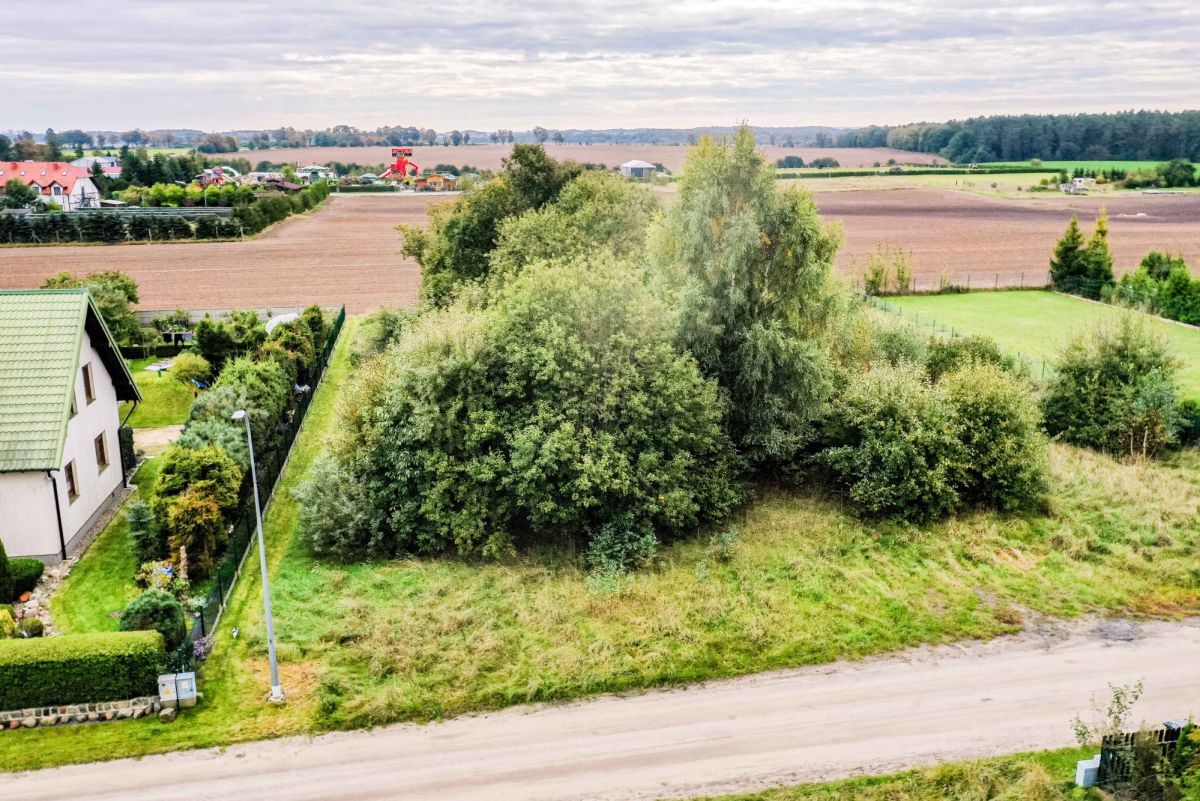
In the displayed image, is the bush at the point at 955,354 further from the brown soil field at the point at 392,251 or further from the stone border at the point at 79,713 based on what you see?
the stone border at the point at 79,713

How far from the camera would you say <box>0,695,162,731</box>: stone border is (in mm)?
18250

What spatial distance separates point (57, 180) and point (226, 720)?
115529mm

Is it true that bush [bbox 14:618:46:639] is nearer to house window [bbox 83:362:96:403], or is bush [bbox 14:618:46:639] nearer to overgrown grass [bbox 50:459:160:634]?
overgrown grass [bbox 50:459:160:634]

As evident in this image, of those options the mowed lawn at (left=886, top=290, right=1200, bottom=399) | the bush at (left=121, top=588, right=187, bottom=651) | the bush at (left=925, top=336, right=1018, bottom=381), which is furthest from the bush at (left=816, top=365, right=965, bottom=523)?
the bush at (left=121, top=588, right=187, bottom=651)

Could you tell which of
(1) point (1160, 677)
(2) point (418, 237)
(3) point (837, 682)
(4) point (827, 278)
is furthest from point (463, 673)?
(2) point (418, 237)

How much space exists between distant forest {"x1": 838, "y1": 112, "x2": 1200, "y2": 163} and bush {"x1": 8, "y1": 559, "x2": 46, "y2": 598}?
548 feet

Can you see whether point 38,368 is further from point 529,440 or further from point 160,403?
point 160,403

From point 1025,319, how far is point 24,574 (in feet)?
179

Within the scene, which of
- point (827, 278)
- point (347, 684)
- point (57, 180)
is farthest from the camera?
point (57, 180)

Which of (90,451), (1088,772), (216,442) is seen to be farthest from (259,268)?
(1088,772)

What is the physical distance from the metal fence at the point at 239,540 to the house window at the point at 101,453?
4.29 meters

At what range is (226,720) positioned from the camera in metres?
18.4

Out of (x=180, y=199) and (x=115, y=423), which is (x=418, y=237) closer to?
(x=115, y=423)

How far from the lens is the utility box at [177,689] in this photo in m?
18.6
